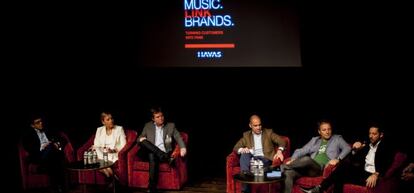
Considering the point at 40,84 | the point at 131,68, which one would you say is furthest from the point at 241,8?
the point at 40,84

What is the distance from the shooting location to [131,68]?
7645 millimetres

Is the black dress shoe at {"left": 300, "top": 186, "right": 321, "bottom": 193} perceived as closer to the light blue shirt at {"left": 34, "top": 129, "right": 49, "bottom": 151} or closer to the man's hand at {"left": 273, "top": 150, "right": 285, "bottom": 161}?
the man's hand at {"left": 273, "top": 150, "right": 285, "bottom": 161}

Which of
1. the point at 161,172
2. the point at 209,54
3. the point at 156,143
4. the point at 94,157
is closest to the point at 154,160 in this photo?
the point at 161,172

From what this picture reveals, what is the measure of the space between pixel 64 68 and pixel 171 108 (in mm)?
1714

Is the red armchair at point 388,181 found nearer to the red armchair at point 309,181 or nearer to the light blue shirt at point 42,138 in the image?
the red armchair at point 309,181

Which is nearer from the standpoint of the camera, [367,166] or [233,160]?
[367,166]

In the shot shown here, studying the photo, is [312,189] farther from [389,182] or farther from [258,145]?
[258,145]

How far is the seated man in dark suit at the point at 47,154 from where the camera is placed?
665cm

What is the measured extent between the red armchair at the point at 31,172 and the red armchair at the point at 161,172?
0.88 metres

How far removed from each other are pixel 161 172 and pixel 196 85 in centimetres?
164

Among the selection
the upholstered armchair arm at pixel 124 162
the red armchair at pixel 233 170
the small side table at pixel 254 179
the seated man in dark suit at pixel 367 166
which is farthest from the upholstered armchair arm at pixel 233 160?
the upholstered armchair arm at pixel 124 162

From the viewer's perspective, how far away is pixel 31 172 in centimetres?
684

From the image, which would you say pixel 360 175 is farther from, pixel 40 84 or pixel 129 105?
pixel 40 84

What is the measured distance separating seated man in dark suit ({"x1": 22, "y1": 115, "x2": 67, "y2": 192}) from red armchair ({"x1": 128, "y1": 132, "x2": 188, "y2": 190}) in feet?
2.90
